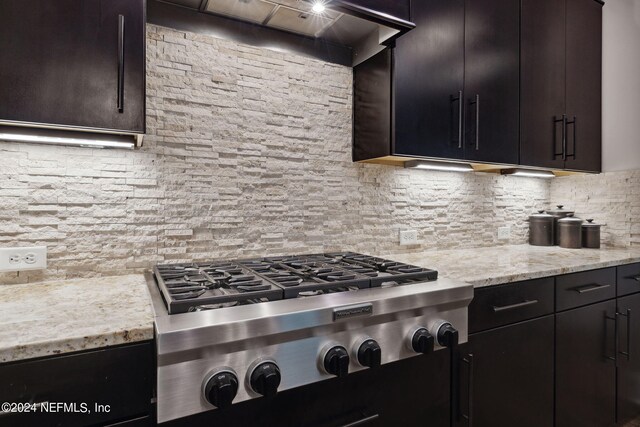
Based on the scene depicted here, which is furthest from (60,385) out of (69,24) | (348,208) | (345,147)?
(345,147)

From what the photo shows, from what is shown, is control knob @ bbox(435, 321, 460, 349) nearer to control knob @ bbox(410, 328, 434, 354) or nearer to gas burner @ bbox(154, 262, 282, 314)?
control knob @ bbox(410, 328, 434, 354)

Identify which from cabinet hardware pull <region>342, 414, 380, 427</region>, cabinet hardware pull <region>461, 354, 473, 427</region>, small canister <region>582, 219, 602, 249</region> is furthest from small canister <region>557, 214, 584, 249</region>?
cabinet hardware pull <region>342, 414, 380, 427</region>

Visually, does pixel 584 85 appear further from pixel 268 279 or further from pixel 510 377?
pixel 268 279

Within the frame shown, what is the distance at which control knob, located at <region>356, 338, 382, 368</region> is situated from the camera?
0.95m

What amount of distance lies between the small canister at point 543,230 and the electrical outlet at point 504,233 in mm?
218

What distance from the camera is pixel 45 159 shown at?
4.02 feet

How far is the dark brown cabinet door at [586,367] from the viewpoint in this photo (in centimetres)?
161

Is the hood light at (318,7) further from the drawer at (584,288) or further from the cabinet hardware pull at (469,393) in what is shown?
the drawer at (584,288)

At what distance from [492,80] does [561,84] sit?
2.25 feet

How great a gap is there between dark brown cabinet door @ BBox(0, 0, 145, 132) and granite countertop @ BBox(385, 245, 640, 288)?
135 cm

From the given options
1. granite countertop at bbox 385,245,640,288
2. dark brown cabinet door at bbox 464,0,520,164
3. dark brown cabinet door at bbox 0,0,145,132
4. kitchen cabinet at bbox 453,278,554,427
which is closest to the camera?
dark brown cabinet door at bbox 0,0,145,132

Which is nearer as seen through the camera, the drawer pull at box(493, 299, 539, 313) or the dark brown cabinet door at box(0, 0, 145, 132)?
the dark brown cabinet door at box(0, 0, 145, 132)

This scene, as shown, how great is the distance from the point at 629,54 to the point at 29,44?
333 centimetres

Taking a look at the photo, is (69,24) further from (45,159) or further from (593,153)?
(593,153)
